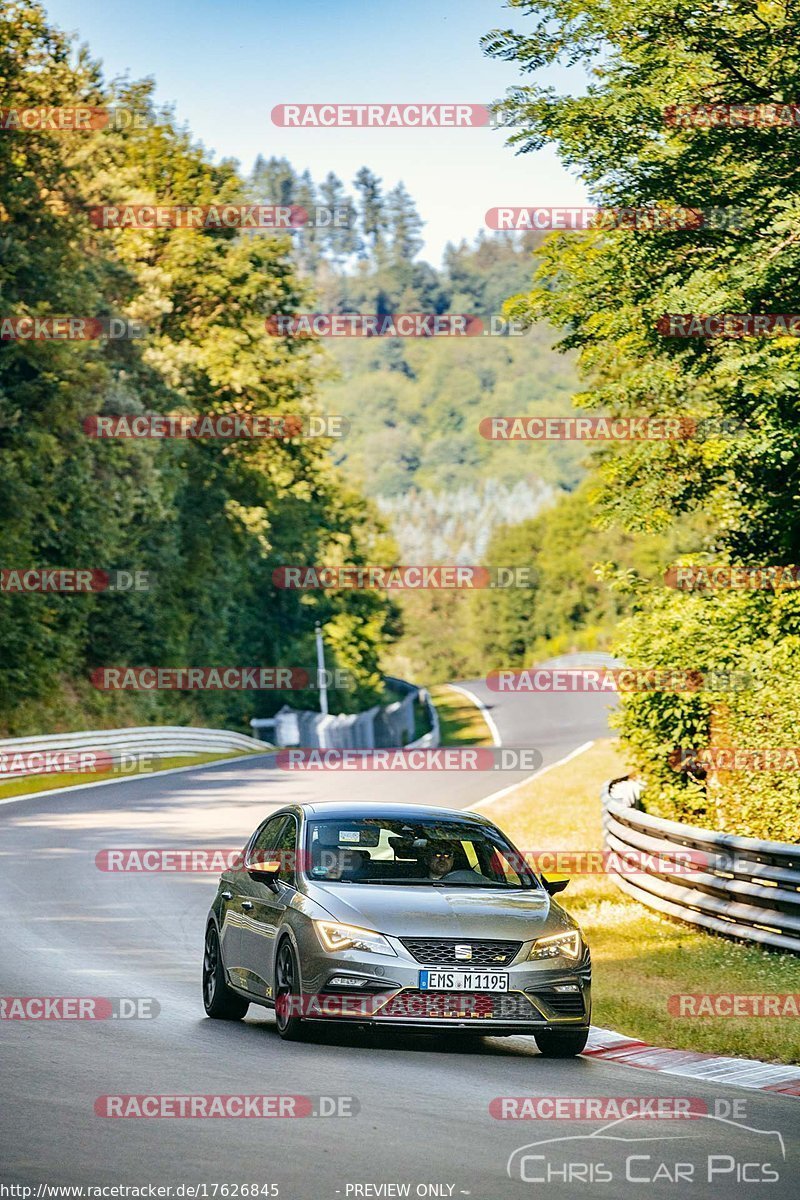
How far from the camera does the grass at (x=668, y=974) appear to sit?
11219 millimetres

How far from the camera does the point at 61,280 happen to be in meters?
46.9

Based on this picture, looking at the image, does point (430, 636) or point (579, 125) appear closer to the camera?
point (579, 125)

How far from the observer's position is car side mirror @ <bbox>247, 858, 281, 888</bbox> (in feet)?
37.0

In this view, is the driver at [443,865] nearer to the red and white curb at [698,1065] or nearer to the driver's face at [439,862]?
the driver's face at [439,862]

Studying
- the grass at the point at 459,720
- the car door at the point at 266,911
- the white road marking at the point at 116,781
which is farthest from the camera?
the grass at the point at 459,720

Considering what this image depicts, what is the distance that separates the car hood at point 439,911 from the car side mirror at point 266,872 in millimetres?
513

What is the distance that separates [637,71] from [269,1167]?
54.3 ft

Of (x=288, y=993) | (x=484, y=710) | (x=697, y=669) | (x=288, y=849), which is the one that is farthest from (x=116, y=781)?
(x=484, y=710)

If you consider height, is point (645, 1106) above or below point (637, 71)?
below

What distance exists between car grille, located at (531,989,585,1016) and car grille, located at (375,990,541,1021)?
84mm

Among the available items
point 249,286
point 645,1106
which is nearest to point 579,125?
point 645,1106

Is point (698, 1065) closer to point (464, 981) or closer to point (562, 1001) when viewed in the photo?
point (562, 1001)

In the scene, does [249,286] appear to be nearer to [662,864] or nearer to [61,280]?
[61,280]

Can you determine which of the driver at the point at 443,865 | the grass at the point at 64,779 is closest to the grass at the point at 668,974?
the driver at the point at 443,865
